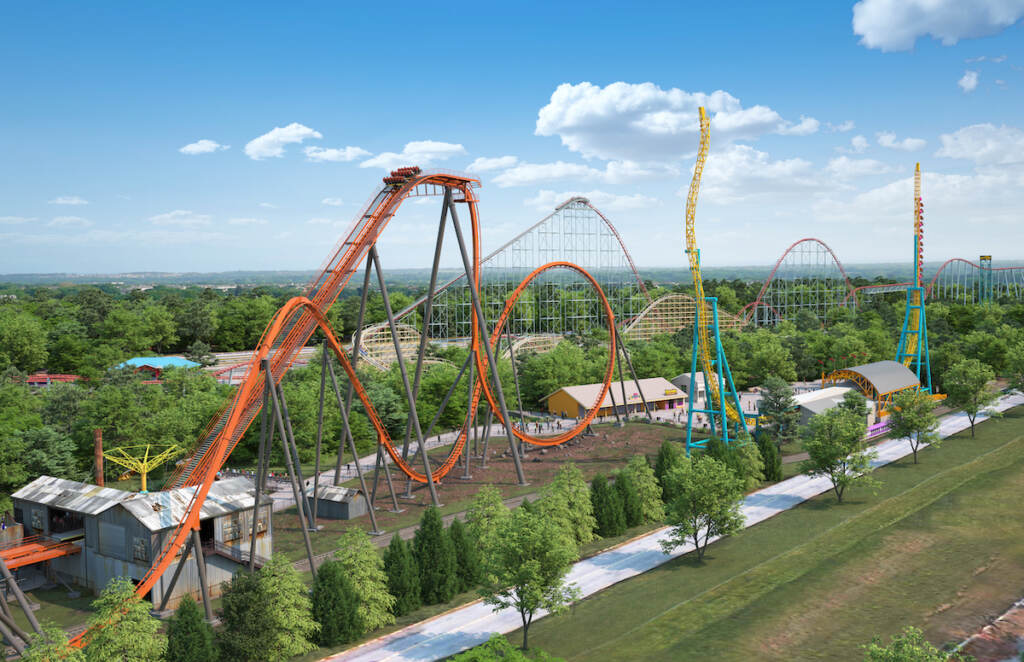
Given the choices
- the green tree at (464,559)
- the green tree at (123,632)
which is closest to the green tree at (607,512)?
the green tree at (464,559)

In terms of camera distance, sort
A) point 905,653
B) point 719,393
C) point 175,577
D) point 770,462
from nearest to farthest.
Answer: point 905,653
point 175,577
point 770,462
point 719,393

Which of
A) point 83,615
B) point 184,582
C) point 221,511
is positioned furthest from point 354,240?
point 83,615

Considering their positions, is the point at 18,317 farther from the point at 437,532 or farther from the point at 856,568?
the point at 856,568

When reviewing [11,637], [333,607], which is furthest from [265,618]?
[11,637]

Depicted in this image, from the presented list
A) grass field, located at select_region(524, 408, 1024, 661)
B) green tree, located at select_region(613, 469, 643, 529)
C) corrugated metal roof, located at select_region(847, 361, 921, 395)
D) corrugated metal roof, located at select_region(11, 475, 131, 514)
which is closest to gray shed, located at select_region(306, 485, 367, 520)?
corrugated metal roof, located at select_region(11, 475, 131, 514)

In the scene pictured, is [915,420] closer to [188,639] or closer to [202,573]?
[202,573]

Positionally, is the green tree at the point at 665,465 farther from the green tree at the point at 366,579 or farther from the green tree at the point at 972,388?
the green tree at the point at 972,388
